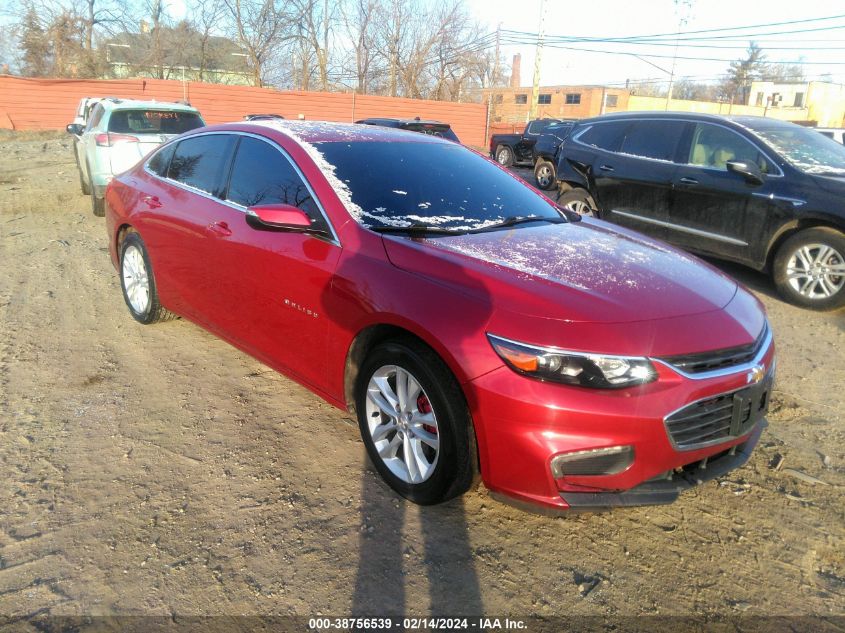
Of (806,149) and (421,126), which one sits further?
(421,126)

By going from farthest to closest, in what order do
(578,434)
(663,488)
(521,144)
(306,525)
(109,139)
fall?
(521,144) < (109,139) < (306,525) < (663,488) < (578,434)

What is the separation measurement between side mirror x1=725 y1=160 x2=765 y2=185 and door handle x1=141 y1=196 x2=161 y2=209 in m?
5.31

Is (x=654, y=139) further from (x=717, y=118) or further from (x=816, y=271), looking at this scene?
(x=816, y=271)

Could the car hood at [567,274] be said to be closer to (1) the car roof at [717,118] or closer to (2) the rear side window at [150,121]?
(1) the car roof at [717,118]

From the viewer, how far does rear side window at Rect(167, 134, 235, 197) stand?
398 centimetres

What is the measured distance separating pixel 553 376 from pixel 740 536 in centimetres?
123

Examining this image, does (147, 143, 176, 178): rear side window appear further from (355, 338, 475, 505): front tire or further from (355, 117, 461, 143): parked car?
(355, 117, 461, 143): parked car

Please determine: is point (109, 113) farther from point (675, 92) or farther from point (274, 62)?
point (675, 92)

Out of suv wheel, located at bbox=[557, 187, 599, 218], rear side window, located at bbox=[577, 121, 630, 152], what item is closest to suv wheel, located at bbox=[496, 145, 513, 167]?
rear side window, located at bbox=[577, 121, 630, 152]

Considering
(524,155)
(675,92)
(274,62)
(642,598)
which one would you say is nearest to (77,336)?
(642,598)

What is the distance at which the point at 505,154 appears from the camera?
783 inches

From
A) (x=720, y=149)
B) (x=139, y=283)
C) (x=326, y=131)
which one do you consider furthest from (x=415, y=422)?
(x=720, y=149)

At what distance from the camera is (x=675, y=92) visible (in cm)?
7906

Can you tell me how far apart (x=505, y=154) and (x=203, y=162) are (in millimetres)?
16793
